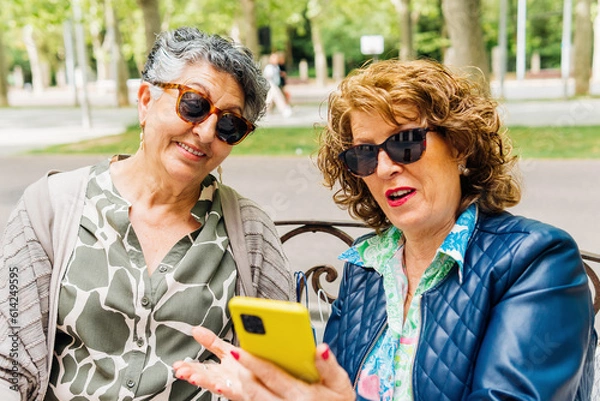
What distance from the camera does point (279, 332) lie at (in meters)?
1.10

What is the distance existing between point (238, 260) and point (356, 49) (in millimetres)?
43774

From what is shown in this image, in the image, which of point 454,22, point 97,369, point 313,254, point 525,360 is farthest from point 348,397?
point 454,22

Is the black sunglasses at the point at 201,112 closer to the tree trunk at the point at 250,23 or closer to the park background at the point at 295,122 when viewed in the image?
the park background at the point at 295,122

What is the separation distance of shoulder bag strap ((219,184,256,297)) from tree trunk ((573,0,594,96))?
1907 cm

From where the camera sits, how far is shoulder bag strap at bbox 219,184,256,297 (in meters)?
2.05

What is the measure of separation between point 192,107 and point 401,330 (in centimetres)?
88

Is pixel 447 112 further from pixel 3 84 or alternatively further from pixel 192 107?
pixel 3 84

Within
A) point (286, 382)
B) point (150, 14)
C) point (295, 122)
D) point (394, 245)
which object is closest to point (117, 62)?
point (150, 14)

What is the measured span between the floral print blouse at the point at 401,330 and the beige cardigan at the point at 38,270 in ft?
1.54

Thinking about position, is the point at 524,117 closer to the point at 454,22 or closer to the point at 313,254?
the point at 454,22

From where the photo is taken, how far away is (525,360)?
4.70 ft

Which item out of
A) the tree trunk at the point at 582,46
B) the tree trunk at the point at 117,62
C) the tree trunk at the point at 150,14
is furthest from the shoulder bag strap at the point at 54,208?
the tree trunk at the point at 117,62

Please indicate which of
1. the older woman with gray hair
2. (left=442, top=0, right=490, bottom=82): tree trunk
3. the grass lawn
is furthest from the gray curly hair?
(left=442, top=0, right=490, bottom=82): tree trunk

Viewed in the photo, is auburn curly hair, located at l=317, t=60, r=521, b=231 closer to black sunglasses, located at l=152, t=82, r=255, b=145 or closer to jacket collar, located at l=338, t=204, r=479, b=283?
jacket collar, located at l=338, t=204, r=479, b=283
